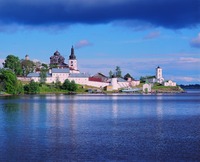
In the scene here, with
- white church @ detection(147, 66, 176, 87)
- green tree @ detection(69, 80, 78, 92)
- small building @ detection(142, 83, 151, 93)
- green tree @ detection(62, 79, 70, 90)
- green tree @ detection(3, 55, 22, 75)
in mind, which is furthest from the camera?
white church @ detection(147, 66, 176, 87)

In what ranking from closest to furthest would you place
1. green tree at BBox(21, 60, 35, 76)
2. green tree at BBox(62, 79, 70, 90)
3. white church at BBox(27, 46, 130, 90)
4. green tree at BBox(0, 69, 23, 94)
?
1. green tree at BBox(0, 69, 23, 94)
2. green tree at BBox(62, 79, 70, 90)
3. white church at BBox(27, 46, 130, 90)
4. green tree at BBox(21, 60, 35, 76)

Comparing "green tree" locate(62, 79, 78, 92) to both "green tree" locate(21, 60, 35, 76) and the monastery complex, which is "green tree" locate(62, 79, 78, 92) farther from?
"green tree" locate(21, 60, 35, 76)

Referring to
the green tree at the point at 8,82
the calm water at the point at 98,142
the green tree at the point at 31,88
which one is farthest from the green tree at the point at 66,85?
the calm water at the point at 98,142

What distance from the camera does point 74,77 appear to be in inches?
5458

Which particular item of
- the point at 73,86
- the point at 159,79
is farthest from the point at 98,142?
the point at 159,79

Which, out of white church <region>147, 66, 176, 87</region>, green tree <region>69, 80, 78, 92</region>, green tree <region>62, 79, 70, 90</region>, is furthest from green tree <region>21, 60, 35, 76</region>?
white church <region>147, 66, 176, 87</region>

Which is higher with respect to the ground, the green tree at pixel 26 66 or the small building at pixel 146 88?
the green tree at pixel 26 66

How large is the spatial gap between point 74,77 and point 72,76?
2.68 ft

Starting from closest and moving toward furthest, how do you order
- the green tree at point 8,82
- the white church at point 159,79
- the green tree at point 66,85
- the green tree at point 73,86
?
the green tree at point 8,82
the green tree at point 66,85
the green tree at point 73,86
the white church at point 159,79

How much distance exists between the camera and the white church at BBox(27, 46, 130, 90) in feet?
444

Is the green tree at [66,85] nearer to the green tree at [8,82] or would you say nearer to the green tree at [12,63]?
the green tree at [12,63]

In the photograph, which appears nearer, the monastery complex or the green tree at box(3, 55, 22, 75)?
the green tree at box(3, 55, 22, 75)

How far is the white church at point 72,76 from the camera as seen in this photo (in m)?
135

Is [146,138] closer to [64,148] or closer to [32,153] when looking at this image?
[64,148]
